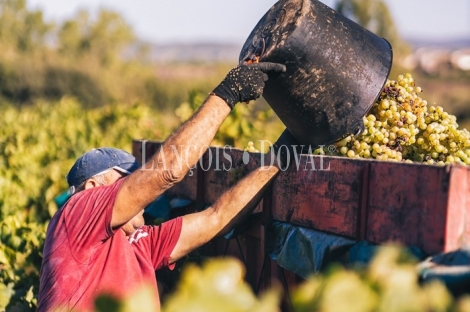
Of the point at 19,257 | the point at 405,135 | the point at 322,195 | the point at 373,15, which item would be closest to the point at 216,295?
the point at 322,195

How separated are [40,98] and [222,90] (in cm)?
3162

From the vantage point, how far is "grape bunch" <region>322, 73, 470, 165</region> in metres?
4.10

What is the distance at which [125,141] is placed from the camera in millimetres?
11305

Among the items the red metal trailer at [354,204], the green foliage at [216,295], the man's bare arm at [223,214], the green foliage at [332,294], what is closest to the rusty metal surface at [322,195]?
the red metal trailer at [354,204]

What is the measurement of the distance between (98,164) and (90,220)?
0.67 meters

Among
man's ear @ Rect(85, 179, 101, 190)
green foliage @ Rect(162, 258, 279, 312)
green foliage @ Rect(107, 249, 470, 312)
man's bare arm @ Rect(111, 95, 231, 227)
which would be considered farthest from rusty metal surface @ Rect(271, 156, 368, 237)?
green foliage @ Rect(162, 258, 279, 312)

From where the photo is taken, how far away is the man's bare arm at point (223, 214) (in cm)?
434

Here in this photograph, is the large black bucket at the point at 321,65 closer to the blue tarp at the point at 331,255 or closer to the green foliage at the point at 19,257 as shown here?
the blue tarp at the point at 331,255

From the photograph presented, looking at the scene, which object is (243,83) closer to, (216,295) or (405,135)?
(405,135)

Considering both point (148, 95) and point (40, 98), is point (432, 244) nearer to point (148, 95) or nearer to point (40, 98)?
point (40, 98)

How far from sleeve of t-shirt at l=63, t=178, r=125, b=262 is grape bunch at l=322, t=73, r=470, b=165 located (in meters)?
1.20

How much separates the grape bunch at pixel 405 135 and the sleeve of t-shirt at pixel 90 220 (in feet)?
3.94

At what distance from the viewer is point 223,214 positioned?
173 inches

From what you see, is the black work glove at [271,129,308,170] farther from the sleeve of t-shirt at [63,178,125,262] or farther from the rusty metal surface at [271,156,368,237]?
the sleeve of t-shirt at [63,178,125,262]
